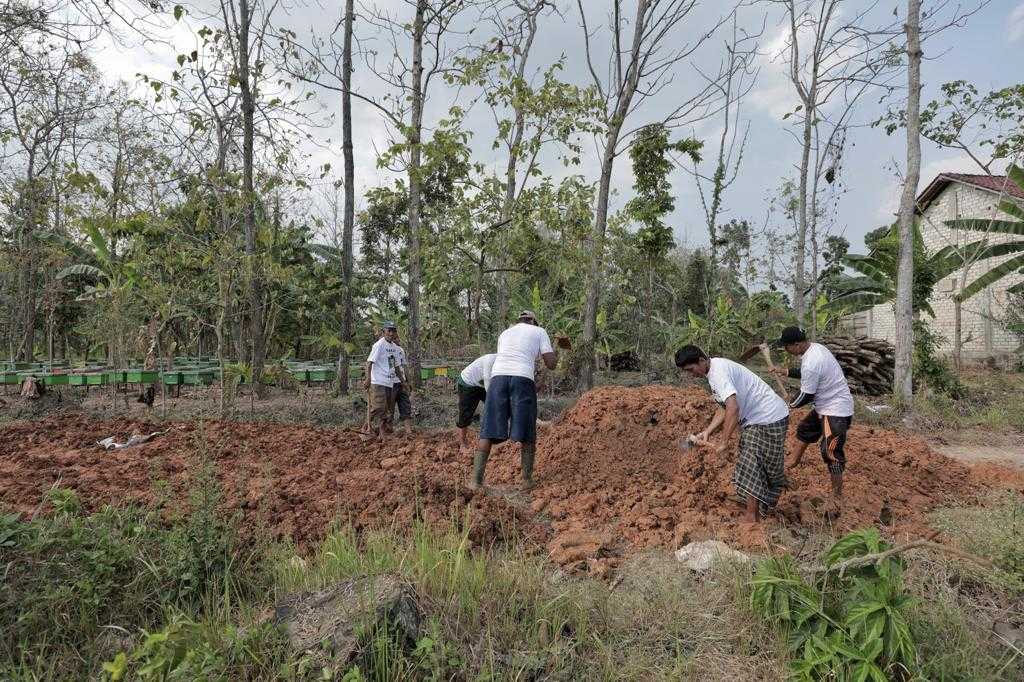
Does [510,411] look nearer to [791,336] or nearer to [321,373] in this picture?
[791,336]

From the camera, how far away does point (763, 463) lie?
4434 mm

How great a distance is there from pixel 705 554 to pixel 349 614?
225 centimetres

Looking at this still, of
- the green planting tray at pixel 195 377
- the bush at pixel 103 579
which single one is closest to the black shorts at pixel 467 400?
the bush at pixel 103 579

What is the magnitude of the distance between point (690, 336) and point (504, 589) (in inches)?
403

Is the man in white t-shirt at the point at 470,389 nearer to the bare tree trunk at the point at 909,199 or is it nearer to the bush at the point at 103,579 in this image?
the bush at the point at 103,579

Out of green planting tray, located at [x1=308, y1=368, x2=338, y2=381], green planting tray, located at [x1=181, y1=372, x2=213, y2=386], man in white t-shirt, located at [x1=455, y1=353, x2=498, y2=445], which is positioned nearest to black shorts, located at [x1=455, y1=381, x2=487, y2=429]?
man in white t-shirt, located at [x1=455, y1=353, x2=498, y2=445]

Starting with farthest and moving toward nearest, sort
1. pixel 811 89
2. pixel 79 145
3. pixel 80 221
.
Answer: pixel 79 145
pixel 811 89
pixel 80 221

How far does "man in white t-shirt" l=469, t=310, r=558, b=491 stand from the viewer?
5445 mm

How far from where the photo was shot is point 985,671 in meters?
2.68

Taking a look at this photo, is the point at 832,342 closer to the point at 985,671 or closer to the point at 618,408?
the point at 618,408

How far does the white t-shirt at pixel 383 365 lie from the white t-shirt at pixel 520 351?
288 cm

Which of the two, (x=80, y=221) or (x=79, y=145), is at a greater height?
(x=79, y=145)

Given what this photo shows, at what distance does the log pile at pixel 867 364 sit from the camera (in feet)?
44.3

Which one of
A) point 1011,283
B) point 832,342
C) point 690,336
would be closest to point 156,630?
point 690,336
